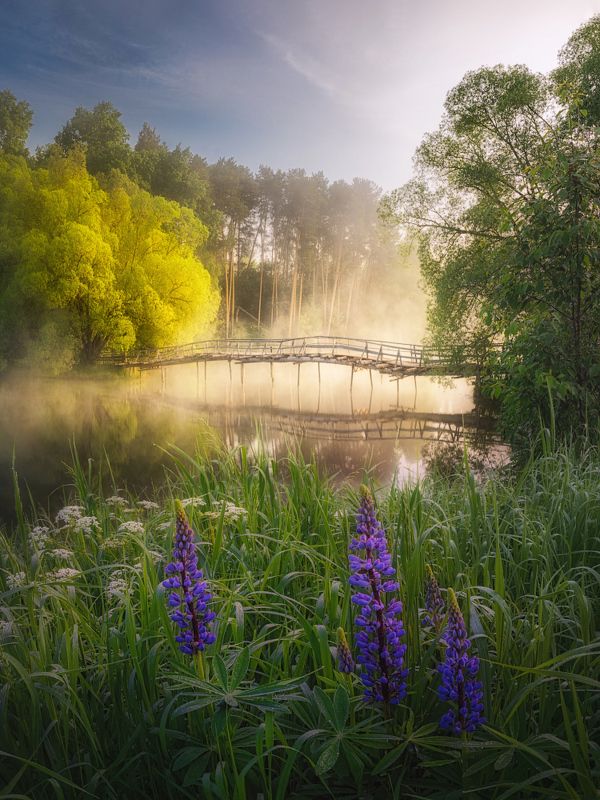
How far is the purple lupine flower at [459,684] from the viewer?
1172mm

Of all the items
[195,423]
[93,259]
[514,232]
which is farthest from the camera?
[93,259]

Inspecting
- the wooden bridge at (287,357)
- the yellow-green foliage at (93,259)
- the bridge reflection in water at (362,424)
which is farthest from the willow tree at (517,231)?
the yellow-green foliage at (93,259)

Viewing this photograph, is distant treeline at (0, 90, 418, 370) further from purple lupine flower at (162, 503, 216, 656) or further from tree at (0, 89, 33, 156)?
purple lupine flower at (162, 503, 216, 656)

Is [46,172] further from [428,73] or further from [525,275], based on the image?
[525,275]

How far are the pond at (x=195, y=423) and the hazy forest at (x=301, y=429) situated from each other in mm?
178

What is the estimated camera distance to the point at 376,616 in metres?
1.29

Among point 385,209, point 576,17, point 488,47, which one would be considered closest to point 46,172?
point 385,209

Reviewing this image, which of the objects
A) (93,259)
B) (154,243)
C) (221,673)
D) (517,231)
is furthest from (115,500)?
(154,243)

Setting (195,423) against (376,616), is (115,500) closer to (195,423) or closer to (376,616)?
(376,616)

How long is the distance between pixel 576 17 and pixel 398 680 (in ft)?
58.4

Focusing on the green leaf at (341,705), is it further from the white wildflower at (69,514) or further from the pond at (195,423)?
the pond at (195,423)

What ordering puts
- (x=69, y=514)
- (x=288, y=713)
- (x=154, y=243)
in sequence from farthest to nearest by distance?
1. (x=154, y=243)
2. (x=69, y=514)
3. (x=288, y=713)

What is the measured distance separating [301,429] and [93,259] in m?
12.1

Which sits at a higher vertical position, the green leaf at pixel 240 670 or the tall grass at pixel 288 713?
the green leaf at pixel 240 670
